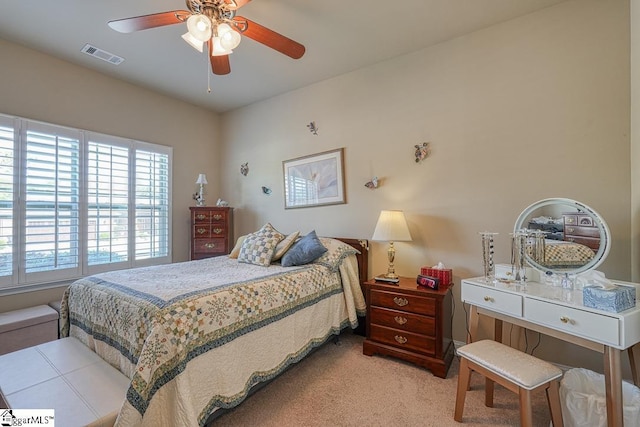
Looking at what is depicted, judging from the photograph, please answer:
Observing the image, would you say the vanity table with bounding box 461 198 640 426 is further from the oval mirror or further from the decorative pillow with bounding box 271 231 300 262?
the decorative pillow with bounding box 271 231 300 262

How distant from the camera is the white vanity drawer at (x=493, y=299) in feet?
5.48

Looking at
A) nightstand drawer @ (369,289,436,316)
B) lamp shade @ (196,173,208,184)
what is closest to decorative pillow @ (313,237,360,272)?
nightstand drawer @ (369,289,436,316)

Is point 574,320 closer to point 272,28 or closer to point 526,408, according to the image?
point 526,408

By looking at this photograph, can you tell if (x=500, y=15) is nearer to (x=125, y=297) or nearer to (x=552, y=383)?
(x=552, y=383)

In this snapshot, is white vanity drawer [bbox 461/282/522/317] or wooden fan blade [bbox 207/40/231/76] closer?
white vanity drawer [bbox 461/282/522/317]

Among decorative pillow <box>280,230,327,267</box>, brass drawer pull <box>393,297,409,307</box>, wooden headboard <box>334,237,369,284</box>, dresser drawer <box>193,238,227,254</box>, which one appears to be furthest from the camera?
dresser drawer <box>193,238,227,254</box>

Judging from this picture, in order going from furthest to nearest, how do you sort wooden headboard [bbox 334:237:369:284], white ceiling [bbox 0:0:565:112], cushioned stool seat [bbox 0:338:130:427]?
wooden headboard [bbox 334:237:369:284], white ceiling [bbox 0:0:565:112], cushioned stool seat [bbox 0:338:130:427]

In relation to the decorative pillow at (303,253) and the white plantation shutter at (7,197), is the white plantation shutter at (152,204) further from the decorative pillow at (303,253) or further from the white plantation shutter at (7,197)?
the decorative pillow at (303,253)

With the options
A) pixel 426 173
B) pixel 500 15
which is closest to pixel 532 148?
pixel 426 173

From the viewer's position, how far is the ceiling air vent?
8.98 feet

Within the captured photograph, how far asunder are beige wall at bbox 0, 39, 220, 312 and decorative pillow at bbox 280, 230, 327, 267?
7.21ft

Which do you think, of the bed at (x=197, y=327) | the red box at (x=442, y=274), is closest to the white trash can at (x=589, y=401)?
the red box at (x=442, y=274)

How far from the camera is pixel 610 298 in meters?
1.35

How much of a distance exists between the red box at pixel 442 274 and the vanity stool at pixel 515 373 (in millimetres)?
728
